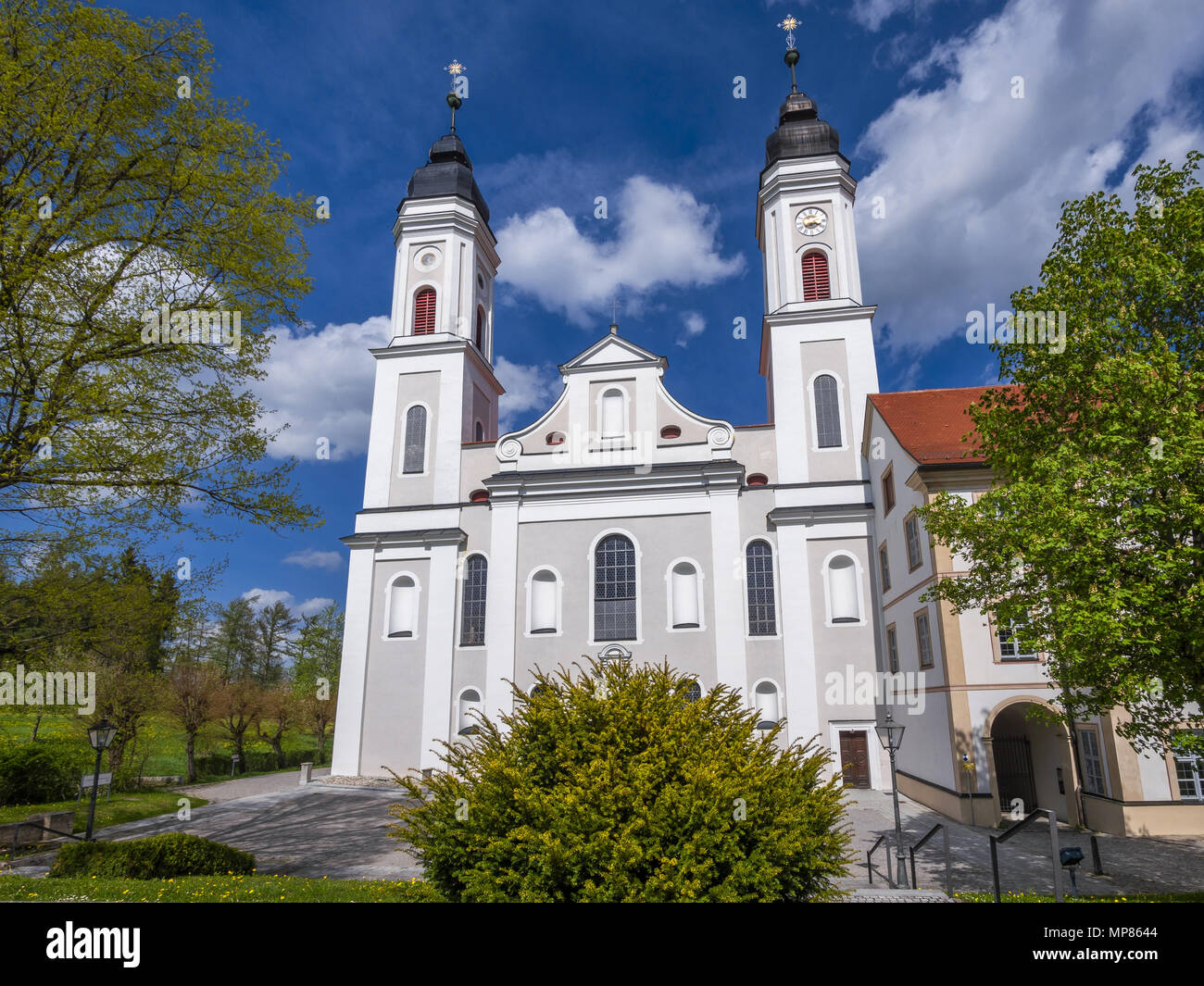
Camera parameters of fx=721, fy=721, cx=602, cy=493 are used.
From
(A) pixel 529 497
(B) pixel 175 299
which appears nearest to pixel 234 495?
(B) pixel 175 299

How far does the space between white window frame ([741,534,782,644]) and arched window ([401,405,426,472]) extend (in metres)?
12.5

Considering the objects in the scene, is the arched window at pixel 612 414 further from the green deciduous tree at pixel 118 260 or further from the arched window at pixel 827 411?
the green deciduous tree at pixel 118 260

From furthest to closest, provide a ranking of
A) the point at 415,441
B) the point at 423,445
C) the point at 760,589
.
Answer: the point at 415,441 < the point at 423,445 < the point at 760,589

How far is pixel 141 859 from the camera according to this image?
384 inches

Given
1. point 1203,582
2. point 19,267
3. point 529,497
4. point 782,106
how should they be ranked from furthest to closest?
point 782,106
point 529,497
point 19,267
point 1203,582

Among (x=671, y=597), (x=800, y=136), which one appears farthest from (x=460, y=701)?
(x=800, y=136)

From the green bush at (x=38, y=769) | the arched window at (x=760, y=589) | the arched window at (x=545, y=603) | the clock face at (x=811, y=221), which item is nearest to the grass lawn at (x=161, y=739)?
the green bush at (x=38, y=769)

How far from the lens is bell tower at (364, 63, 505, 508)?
90.6ft

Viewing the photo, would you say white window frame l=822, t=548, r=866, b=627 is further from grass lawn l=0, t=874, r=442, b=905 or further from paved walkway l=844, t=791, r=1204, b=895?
grass lawn l=0, t=874, r=442, b=905

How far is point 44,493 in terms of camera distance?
8.74 meters

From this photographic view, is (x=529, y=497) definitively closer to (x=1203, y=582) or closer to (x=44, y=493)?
(x=44, y=493)

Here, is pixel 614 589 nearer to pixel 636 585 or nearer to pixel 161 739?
pixel 636 585

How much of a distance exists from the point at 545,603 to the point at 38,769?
15.2 m
